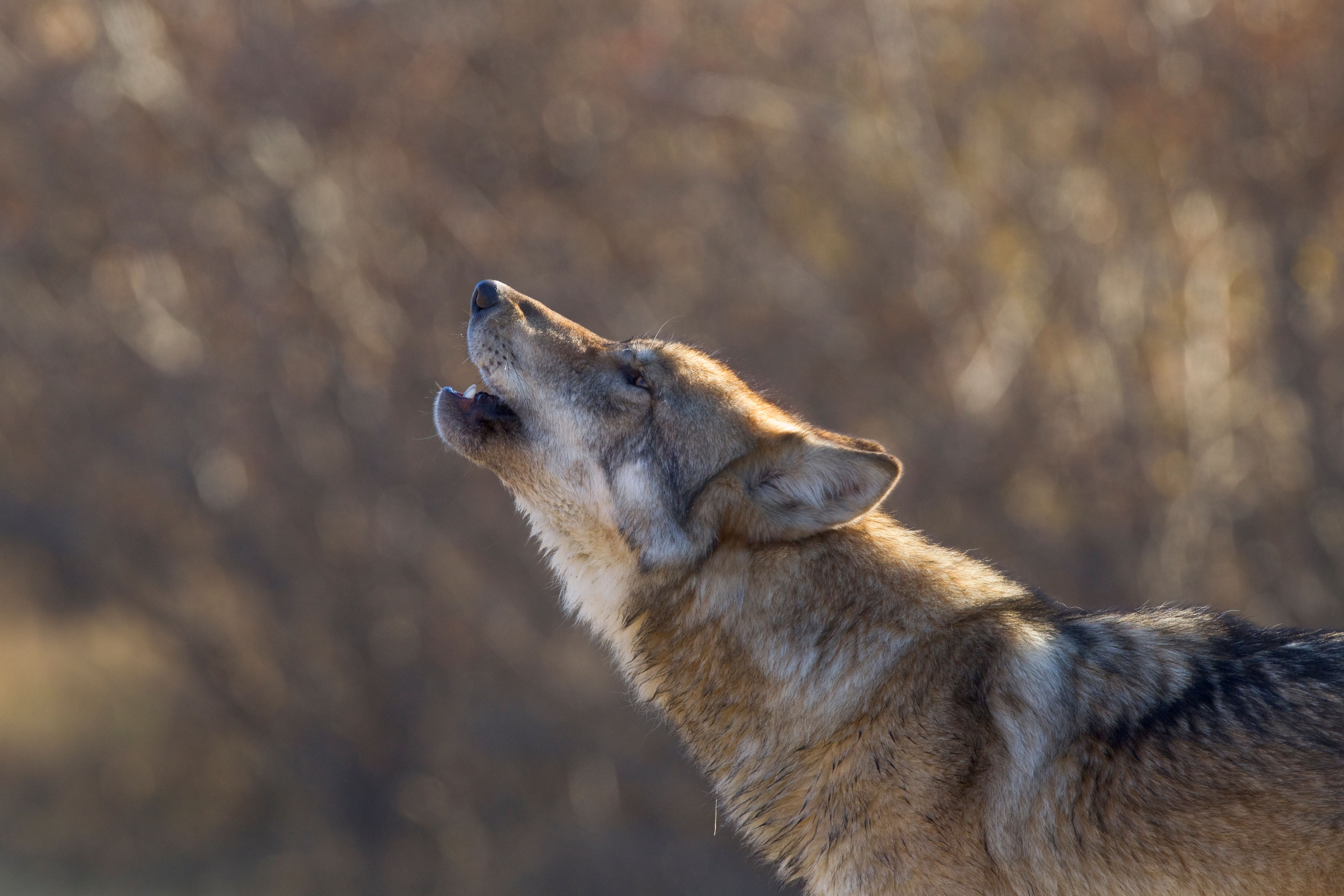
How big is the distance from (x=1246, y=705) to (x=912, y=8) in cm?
731

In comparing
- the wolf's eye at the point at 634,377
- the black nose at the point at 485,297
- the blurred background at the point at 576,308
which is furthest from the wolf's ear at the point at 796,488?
the blurred background at the point at 576,308

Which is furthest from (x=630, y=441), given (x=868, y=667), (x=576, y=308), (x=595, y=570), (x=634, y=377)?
(x=576, y=308)

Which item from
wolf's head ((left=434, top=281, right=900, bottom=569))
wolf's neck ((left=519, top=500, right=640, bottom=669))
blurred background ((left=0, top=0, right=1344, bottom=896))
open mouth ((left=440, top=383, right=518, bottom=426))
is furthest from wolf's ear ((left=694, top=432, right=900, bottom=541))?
blurred background ((left=0, top=0, right=1344, bottom=896))

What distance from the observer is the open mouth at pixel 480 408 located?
4.62 metres

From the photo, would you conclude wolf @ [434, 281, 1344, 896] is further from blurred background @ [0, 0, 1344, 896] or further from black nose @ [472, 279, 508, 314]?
blurred background @ [0, 0, 1344, 896]

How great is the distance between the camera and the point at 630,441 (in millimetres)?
4523

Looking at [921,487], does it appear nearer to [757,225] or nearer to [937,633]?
[757,225]

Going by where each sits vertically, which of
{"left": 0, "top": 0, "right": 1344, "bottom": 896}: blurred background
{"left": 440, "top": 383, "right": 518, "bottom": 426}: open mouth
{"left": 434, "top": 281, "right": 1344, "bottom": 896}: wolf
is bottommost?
{"left": 434, "top": 281, "right": 1344, "bottom": 896}: wolf

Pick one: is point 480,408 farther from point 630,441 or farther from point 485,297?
point 630,441

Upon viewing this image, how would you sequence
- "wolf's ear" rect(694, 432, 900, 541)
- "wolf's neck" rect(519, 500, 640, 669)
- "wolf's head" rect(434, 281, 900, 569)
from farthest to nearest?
"wolf's neck" rect(519, 500, 640, 669) → "wolf's head" rect(434, 281, 900, 569) → "wolf's ear" rect(694, 432, 900, 541)

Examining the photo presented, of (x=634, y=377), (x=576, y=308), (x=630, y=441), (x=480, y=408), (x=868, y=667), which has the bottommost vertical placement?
(x=868, y=667)

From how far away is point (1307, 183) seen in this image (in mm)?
9227

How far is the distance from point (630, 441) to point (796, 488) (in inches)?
26.5

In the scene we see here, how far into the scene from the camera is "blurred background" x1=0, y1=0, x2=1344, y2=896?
944 centimetres
